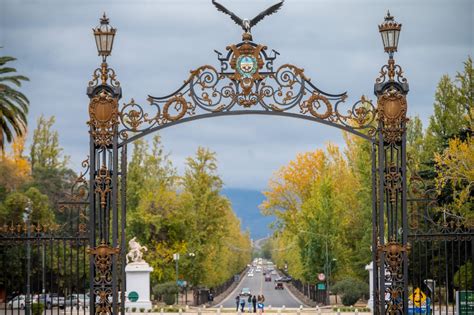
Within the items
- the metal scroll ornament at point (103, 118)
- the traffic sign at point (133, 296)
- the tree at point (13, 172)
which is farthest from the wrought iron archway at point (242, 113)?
the tree at point (13, 172)

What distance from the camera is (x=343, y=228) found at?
5553cm

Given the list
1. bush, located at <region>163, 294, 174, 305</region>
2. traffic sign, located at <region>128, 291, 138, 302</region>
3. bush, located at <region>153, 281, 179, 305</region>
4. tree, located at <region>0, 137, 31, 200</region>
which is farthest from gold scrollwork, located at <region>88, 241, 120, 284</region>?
tree, located at <region>0, 137, 31, 200</region>

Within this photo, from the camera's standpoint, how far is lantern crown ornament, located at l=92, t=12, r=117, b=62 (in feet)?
57.3

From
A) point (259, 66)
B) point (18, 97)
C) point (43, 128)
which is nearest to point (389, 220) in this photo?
point (259, 66)

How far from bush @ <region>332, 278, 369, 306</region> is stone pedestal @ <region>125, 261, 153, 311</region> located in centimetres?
1003

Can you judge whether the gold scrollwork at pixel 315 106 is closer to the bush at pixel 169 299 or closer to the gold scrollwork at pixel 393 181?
the gold scrollwork at pixel 393 181

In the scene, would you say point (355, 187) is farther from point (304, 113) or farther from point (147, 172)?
point (304, 113)

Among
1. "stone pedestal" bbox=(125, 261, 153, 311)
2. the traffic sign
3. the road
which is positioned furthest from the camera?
the road

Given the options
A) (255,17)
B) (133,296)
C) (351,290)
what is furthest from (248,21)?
(351,290)

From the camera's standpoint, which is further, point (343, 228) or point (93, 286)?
point (343, 228)

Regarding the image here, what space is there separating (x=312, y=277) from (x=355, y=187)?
218 inches

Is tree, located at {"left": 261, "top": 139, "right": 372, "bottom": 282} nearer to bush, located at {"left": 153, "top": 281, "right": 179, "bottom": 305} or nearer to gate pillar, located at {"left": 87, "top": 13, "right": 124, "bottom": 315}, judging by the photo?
bush, located at {"left": 153, "top": 281, "right": 179, "bottom": 305}

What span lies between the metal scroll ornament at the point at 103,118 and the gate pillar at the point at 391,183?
469cm

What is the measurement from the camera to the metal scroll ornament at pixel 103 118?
1767 centimetres
